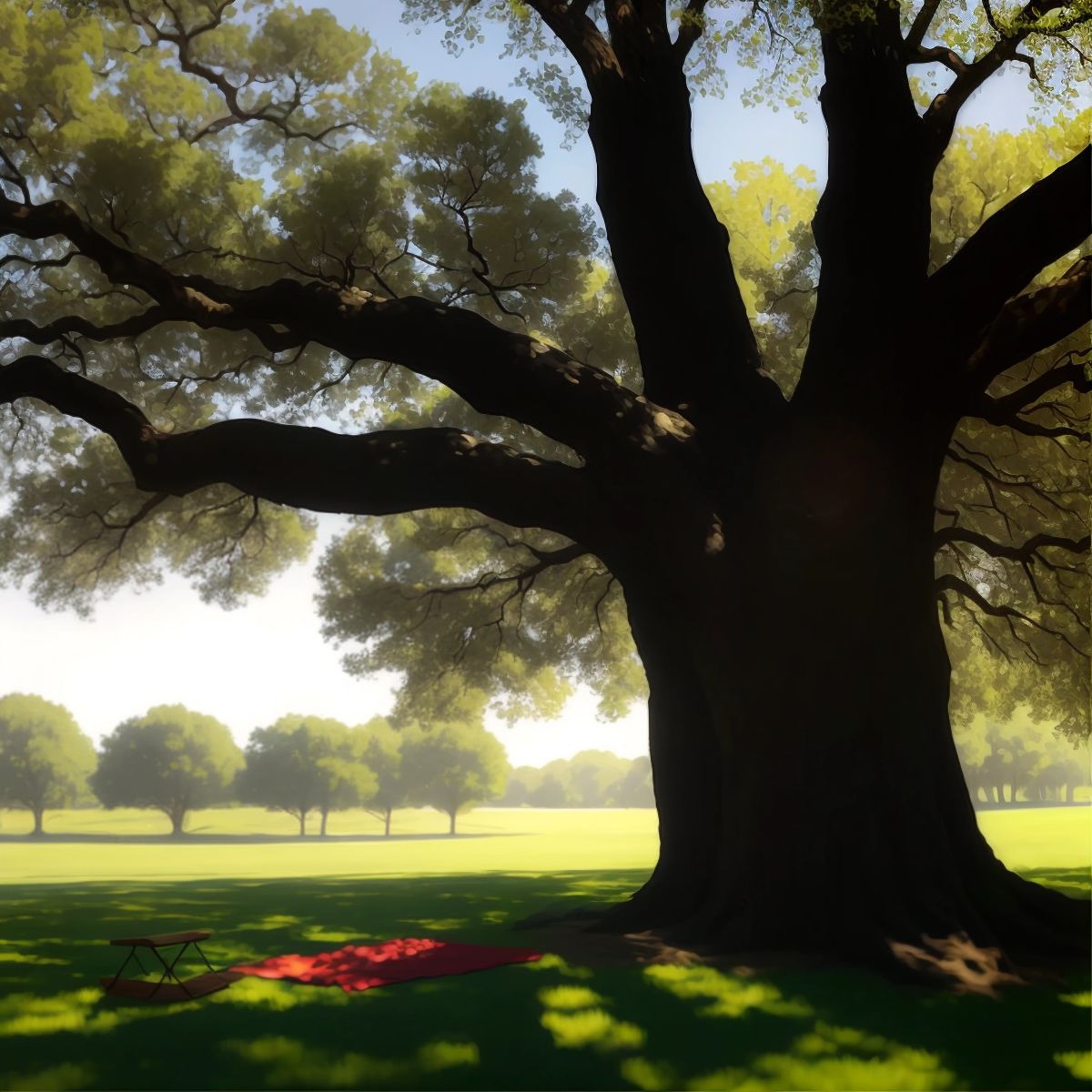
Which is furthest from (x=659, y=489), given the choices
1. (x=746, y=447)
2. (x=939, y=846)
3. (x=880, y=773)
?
(x=939, y=846)

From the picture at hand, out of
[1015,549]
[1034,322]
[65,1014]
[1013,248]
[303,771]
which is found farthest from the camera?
[303,771]

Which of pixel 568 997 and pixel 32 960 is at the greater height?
pixel 568 997

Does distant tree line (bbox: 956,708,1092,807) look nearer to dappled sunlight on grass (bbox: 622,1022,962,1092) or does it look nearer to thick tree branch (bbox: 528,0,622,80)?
thick tree branch (bbox: 528,0,622,80)

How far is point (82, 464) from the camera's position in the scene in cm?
1814

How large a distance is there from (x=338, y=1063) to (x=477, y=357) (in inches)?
264

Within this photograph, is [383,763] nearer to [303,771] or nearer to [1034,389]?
[303,771]

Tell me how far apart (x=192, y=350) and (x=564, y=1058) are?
14704 millimetres

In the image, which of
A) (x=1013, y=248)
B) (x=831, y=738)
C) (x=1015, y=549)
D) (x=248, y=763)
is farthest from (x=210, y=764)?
(x=1013, y=248)

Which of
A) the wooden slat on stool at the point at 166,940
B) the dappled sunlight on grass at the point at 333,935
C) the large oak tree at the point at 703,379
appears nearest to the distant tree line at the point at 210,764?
the large oak tree at the point at 703,379

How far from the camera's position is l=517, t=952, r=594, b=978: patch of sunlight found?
24.8 feet

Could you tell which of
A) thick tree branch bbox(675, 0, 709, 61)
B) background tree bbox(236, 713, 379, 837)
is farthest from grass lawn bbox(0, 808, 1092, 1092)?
background tree bbox(236, 713, 379, 837)

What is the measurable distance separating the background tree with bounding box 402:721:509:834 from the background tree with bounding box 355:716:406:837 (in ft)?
3.84

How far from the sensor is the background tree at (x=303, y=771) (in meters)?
74.0

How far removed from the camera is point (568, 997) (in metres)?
6.68
